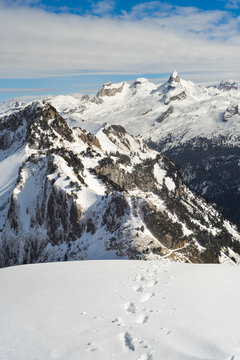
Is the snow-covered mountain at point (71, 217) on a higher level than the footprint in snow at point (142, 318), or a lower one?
lower

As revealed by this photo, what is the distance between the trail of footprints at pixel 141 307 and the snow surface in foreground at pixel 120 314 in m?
0.05

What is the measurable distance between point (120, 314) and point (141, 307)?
65.7 inches

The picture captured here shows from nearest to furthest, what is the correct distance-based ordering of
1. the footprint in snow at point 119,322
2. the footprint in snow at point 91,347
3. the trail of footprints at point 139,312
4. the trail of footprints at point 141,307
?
the footprint in snow at point 91,347 → the trail of footprints at point 139,312 → the trail of footprints at point 141,307 → the footprint in snow at point 119,322

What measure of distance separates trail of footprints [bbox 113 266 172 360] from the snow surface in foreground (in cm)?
5

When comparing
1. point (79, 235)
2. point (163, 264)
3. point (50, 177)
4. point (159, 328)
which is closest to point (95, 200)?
point (79, 235)

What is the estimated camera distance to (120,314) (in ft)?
59.1

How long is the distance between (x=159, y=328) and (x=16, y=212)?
227ft

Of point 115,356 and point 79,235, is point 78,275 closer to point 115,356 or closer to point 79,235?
point 115,356

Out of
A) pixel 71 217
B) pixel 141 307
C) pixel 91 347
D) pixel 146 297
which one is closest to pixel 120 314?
pixel 141 307

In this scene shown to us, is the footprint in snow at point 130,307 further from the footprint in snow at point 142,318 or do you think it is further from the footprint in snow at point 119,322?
the footprint in snow at point 119,322

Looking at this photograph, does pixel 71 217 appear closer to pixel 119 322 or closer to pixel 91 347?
pixel 119 322

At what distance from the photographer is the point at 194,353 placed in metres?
14.3

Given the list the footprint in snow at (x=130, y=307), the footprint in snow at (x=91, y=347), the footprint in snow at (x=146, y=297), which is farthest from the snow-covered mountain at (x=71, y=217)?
the footprint in snow at (x=91, y=347)

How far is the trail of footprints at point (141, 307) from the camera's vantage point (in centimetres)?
1483
